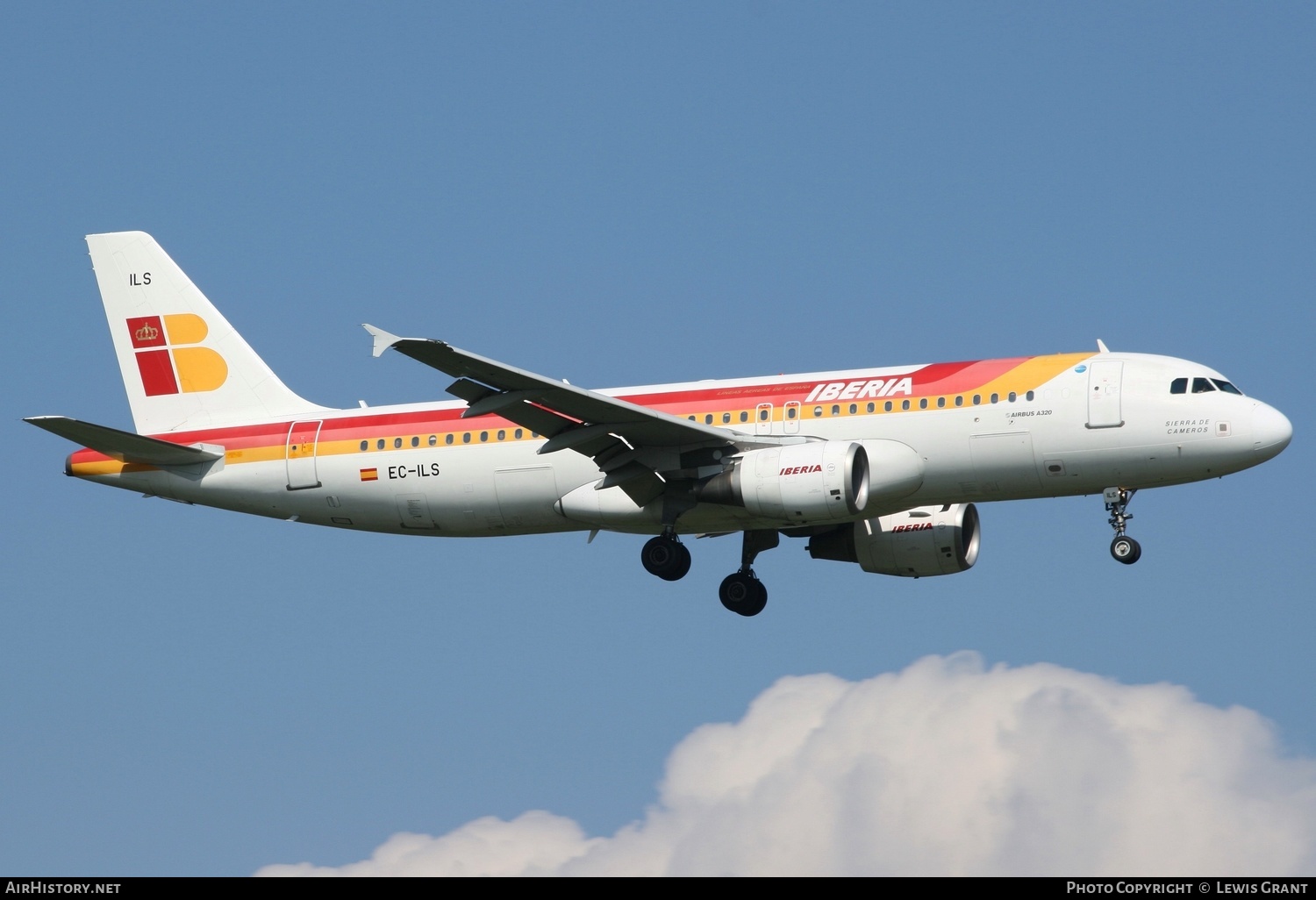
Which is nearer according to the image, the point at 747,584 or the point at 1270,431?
the point at 1270,431

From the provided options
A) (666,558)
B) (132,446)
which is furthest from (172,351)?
(666,558)

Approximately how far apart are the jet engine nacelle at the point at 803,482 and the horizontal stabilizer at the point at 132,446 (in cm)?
1258

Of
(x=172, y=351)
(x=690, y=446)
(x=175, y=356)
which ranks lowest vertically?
(x=690, y=446)

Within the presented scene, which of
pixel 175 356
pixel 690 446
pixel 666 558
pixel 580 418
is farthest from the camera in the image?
pixel 175 356

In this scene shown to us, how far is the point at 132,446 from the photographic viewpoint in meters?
41.0

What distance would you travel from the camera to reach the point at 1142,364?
36.9 m

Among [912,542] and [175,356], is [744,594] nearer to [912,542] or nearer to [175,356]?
[912,542]

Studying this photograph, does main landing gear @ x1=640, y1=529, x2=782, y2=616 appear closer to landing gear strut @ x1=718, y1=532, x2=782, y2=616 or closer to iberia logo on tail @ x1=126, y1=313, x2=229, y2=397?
landing gear strut @ x1=718, y1=532, x2=782, y2=616

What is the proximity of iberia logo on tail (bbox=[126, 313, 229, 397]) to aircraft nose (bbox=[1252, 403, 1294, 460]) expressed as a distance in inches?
913

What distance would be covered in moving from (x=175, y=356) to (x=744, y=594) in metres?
14.9

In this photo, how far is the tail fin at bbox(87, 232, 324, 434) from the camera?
42969 millimetres

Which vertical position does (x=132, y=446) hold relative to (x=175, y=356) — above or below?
below

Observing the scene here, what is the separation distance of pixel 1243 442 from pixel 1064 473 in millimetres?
3493
